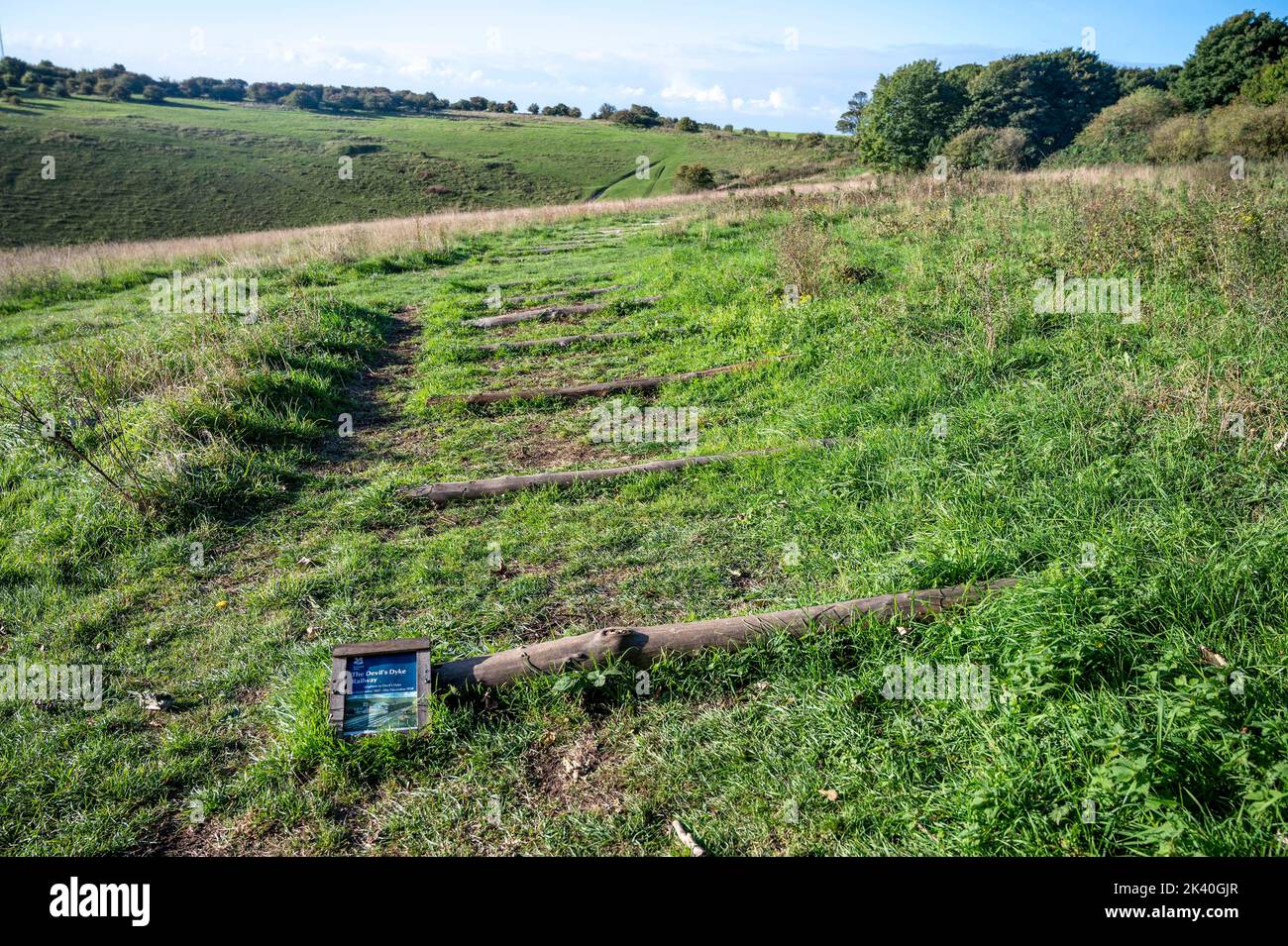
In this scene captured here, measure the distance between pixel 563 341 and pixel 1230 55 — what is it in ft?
162

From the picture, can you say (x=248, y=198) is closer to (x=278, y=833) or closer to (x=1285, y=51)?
(x=278, y=833)

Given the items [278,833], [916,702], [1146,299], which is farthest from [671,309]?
[278,833]

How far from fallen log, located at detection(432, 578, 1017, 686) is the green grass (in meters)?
0.11

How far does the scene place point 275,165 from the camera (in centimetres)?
5438

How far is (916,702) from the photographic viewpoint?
3572 millimetres

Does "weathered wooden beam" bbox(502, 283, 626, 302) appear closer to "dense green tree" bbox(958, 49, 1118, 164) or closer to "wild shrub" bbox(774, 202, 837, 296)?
"wild shrub" bbox(774, 202, 837, 296)

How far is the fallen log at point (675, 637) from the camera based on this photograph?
3896mm

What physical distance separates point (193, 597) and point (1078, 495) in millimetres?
6334

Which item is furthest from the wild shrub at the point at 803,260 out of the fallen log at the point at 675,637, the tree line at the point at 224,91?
the tree line at the point at 224,91

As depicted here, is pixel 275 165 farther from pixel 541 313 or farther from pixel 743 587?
pixel 743 587

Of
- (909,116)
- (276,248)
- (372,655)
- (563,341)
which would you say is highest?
(909,116)

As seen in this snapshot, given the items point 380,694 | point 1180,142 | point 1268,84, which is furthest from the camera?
point 1268,84

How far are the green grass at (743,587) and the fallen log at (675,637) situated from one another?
11cm

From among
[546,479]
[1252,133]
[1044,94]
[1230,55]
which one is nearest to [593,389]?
[546,479]
